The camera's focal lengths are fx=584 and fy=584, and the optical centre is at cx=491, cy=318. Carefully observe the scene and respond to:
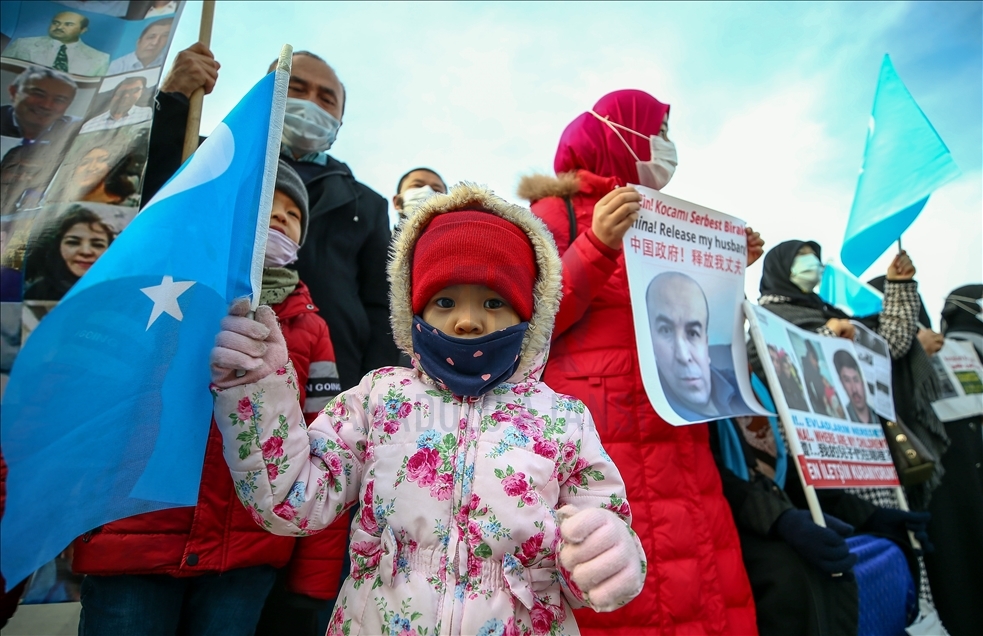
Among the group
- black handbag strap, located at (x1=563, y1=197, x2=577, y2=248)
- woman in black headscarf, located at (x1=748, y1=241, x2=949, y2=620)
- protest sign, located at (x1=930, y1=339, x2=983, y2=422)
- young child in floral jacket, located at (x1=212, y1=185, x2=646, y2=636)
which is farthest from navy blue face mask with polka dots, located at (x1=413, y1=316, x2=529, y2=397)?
protest sign, located at (x1=930, y1=339, x2=983, y2=422)

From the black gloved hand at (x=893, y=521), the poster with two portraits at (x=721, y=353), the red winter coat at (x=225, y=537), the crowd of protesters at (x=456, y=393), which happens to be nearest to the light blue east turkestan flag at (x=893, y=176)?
the poster with two portraits at (x=721, y=353)

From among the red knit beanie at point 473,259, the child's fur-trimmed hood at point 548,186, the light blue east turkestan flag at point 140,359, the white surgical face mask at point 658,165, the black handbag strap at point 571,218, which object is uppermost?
the white surgical face mask at point 658,165

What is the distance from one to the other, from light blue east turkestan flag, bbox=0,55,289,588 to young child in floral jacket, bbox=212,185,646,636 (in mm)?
84

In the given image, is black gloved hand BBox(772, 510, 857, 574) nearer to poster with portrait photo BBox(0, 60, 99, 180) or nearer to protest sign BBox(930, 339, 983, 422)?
protest sign BBox(930, 339, 983, 422)

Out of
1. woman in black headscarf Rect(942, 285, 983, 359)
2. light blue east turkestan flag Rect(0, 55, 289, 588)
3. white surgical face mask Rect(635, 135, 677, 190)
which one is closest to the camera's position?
light blue east turkestan flag Rect(0, 55, 289, 588)

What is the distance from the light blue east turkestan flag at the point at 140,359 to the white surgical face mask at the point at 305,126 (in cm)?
124

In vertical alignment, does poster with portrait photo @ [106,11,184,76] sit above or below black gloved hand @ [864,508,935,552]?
above

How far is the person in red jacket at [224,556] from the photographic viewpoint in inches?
55.3

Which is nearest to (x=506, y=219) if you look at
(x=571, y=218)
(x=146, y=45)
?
(x=571, y=218)

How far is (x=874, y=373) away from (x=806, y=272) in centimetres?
77

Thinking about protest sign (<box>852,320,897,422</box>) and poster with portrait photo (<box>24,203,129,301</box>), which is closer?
poster with portrait photo (<box>24,203,129,301</box>)

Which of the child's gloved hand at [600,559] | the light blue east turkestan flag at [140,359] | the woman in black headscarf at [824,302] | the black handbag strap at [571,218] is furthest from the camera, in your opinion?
the woman in black headscarf at [824,302]

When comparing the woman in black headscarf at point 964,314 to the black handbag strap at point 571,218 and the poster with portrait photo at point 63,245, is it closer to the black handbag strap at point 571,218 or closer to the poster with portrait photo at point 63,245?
the black handbag strap at point 571,218

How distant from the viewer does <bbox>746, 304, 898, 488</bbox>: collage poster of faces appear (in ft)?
8.27
